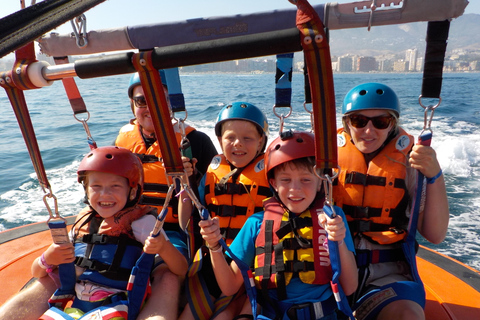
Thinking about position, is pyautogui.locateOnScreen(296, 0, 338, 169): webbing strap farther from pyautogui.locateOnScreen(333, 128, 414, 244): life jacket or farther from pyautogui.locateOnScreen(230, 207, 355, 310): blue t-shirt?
pyautogui.locateOnScreen(333, 128, 414, 244): life jacket

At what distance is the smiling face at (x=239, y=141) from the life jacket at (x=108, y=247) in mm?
777

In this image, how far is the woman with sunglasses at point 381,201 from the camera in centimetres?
216

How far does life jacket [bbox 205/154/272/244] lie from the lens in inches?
105

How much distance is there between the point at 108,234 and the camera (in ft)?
7.59

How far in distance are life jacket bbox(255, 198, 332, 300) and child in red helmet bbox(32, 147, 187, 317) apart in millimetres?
586

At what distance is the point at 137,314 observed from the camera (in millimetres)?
2066

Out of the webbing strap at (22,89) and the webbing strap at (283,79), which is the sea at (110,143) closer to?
the webbing strap at (283,79)

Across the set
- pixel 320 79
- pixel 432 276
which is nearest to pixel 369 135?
pixel 320 79

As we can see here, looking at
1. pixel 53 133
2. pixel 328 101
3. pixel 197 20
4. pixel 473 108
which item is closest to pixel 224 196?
pixel 197 20

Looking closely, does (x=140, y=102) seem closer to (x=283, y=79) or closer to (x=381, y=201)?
(x=283, y=79)

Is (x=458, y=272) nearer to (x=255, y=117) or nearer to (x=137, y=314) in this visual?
(x=255, y=117)

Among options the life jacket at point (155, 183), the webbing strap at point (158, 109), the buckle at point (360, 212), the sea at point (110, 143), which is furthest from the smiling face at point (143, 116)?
the buckle at point (360, 212)

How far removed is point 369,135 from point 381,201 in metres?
0.46

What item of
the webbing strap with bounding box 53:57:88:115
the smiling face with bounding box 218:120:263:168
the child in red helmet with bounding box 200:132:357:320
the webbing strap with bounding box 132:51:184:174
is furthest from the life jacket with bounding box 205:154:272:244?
the webbing strap with bounding box 132:51:184:174
